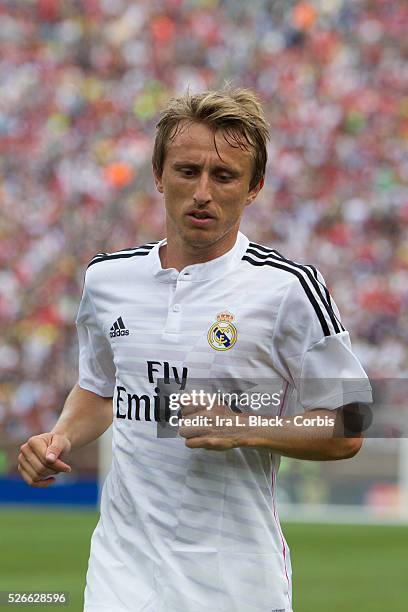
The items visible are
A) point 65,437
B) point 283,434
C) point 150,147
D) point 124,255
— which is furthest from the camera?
point 150,147

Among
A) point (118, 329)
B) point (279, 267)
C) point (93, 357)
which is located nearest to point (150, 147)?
point (93, 357)

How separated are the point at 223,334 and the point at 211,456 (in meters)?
0.30

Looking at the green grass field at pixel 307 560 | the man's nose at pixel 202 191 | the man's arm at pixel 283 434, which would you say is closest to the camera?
the man's arm at pixel 283 434

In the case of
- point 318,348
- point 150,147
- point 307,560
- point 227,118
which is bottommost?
point 307,560

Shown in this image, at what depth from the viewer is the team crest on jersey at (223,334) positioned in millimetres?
3072

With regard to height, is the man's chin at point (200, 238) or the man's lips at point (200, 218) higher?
the man's lips at point (200, 218)

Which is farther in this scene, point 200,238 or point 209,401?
point 200,238

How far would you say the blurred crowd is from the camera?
1681 centimetres

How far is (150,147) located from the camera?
18.2 metres

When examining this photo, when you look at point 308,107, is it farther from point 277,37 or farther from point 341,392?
point 341,392

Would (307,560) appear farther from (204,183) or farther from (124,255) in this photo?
(204,183)

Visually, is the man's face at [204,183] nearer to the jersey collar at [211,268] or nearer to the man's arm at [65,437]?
the jersey collar at [211,268]

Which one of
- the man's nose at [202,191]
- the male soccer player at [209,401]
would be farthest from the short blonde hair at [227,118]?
the man's nose at [202,191]

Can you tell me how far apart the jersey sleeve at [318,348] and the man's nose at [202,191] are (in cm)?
30
